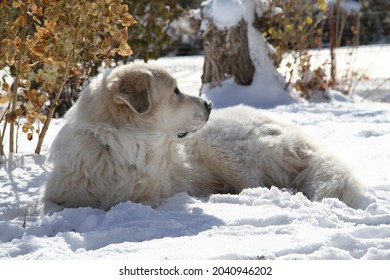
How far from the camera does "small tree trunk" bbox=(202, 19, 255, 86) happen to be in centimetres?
974

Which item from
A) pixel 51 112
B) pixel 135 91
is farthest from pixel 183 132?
pixel 51 112

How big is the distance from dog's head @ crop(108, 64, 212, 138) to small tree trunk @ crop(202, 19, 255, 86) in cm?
512

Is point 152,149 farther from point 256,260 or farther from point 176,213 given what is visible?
point 256,260

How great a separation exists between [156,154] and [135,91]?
1.72ft

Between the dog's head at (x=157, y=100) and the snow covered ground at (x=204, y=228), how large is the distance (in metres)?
0.57

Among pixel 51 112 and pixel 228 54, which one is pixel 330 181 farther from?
pixel 228 54

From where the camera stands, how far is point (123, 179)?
451cm

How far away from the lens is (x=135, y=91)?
4.43m

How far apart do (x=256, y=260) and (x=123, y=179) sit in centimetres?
149

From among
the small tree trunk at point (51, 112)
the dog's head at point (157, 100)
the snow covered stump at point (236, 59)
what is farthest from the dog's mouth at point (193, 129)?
the snow covered stump at point (236, 59)

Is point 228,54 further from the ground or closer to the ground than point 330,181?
further from the ground

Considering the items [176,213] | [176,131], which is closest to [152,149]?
[176,131]

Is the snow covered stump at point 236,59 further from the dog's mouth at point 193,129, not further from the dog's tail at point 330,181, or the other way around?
the dog's mouth at point 193,129

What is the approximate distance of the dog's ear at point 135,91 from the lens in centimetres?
438
